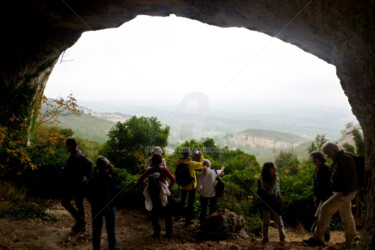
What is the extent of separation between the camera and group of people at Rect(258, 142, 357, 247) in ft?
12.1

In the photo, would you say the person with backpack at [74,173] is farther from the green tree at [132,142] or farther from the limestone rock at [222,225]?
the green tree at [132,142]

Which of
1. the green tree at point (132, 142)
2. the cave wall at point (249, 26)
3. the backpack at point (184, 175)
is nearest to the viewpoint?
the cave wall at point (249, 26)

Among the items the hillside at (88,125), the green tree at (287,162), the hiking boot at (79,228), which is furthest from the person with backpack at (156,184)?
the hillside at (88,125)

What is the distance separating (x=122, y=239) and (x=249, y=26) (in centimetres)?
583

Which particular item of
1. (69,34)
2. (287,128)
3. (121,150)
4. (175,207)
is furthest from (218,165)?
(287,128)

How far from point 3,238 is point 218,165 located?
1131 centimetres

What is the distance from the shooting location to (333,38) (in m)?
3.90

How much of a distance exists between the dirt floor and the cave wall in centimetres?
209

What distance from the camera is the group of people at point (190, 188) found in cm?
378

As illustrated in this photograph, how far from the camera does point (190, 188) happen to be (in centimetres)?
543

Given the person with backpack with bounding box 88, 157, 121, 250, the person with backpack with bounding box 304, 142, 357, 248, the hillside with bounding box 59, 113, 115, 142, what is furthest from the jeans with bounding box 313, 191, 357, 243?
the hillside with bounding box 59, 113, 115, 142

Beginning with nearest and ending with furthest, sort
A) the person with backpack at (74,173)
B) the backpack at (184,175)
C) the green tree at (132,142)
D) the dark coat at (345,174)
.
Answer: the dark coat at (345,174) < the person with backpack at (74,173) < the backpack at (184,175) < the green tree at (132,142)

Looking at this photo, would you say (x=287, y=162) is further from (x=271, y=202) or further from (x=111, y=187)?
(x=111, y=187)

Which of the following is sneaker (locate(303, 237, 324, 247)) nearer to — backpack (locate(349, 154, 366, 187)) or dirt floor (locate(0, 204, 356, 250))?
dirt floor (locate(0, 204, 356, 250))
